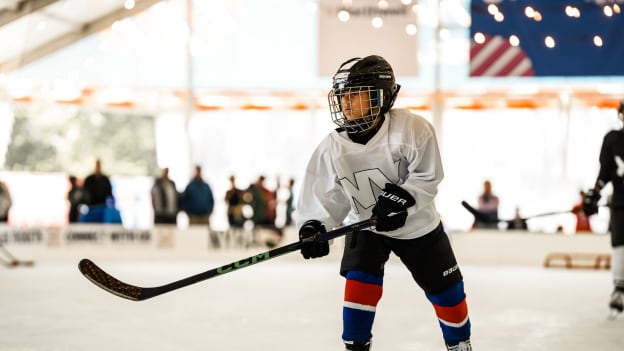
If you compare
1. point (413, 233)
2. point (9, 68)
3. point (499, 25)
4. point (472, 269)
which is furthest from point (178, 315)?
point (9, 68)

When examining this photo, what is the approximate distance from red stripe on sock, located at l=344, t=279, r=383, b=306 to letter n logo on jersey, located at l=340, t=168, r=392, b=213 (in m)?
0.28

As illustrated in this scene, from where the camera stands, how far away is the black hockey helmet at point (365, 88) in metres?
2.98

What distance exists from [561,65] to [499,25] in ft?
2.92

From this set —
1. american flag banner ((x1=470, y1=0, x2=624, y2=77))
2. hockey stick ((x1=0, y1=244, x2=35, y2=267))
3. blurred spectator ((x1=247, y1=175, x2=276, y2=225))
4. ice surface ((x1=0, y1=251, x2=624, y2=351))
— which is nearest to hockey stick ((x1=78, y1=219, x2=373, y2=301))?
ice surface ((x1=0, y1=251, x2=624, y2=351))

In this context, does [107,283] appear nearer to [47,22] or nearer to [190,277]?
[190,277]

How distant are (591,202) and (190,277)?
108 inches

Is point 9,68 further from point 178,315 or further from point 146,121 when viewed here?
point 178,315

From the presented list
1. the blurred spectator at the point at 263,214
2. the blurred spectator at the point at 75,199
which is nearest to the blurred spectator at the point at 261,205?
the blurred spectator at the point at 263,214

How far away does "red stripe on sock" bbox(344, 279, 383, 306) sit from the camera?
3004mm

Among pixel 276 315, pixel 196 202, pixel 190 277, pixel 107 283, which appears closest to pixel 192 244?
pixel 196 202

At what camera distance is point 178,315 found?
16.6 ft

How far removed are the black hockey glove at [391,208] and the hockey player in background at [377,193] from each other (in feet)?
0.12

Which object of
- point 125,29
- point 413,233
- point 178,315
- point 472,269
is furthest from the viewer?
point 125,29

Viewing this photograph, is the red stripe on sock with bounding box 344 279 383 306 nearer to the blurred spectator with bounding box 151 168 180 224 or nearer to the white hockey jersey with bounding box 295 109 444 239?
the white hockey jersey with bounding box 295 109 444 239
